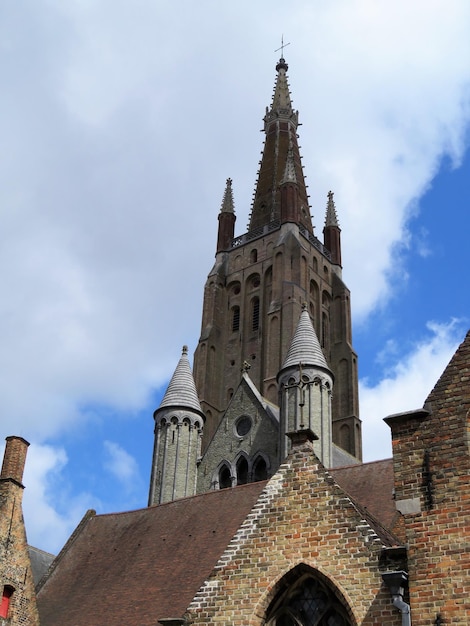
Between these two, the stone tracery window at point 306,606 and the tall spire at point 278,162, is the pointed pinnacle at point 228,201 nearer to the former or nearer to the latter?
the tall spire at point 278,162

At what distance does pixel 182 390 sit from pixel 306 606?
85.8 ft

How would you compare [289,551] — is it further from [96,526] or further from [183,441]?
[183,441]

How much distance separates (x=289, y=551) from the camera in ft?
37.2

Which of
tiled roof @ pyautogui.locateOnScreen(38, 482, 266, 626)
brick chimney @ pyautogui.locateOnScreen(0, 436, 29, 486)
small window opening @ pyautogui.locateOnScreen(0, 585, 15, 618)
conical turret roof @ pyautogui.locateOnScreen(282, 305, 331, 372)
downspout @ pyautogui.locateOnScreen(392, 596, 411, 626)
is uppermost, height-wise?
conical turret roof @ pyautogui.locateOnScreen(282, 305, 331, 372)

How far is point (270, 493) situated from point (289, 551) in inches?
37.9

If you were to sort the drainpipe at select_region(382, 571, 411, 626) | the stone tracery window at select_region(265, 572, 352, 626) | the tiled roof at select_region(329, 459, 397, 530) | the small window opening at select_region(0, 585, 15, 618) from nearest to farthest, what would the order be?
the drainpipe at select_region(382, 571, 411, 626) < the stone tracery window at select_region(265, 572, 352, 626) < the tiled roof at select_region(329, 459, 397, 530) < the small window opening at select_region(0, 585, 15, 618)

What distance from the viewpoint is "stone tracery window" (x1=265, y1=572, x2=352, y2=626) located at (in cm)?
1087

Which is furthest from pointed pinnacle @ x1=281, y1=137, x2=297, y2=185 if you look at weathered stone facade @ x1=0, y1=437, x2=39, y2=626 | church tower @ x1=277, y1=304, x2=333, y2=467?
weathered stone facade @ x1=0, y1=437, x2=39, y2=626

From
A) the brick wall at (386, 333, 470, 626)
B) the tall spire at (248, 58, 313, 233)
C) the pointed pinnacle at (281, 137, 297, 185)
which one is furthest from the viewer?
the tall spire at (248, 58, 313, 233)

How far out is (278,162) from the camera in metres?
67.0

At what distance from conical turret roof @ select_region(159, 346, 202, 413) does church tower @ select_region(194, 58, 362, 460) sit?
10442mm

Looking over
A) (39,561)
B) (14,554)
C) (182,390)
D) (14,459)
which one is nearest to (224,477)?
(182,390)

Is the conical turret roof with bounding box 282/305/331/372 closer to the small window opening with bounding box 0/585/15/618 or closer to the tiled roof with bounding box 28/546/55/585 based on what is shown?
the tiled roof with bounding box 28/546/55/585

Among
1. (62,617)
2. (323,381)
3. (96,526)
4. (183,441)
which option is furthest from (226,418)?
(62,617)
